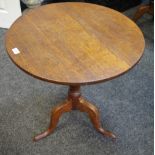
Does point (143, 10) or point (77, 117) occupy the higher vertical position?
point (143, 10)

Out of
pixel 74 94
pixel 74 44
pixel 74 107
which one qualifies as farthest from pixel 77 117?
pixel 74 44

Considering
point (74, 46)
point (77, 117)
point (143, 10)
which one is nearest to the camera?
point (74, 46)

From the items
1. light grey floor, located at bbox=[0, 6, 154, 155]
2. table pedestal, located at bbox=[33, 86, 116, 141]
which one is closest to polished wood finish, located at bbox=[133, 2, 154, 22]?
light grey floor, located at bbox=[0, 6, 154, 155]

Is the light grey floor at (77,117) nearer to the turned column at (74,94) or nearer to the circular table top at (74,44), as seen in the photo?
the turned column at (74,94)

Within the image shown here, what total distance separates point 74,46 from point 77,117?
56 cm

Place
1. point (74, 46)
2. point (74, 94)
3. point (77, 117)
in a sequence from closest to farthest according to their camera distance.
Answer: point (74, 46)
point (74, 94)
point (77, 117)

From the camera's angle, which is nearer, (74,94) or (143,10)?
(74,94)

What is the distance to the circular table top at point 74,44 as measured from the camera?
1.02 m

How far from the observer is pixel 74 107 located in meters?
1.42

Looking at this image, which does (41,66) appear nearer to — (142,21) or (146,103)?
(146,103)

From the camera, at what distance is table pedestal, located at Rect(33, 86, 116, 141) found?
4.41 feet

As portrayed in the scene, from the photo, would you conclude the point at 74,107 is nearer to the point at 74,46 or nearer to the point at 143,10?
the point at 74,46

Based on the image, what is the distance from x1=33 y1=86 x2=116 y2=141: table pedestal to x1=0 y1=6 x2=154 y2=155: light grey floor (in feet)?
0.13

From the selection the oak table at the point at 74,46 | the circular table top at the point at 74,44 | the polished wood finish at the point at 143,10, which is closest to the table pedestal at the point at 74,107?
the oak table at the point at 74,46
